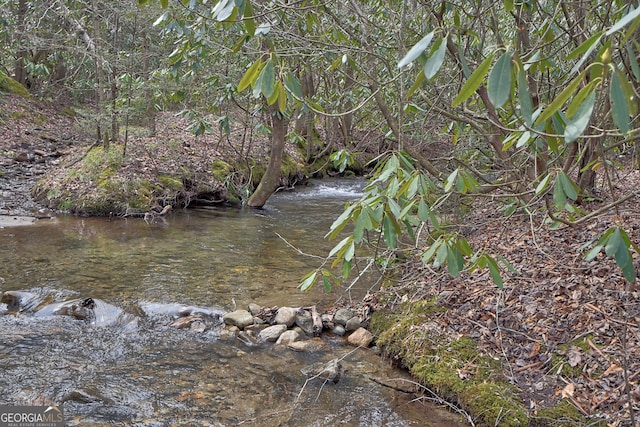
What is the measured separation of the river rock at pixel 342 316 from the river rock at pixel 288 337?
49 centimetres

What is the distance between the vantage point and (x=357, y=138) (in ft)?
61.5

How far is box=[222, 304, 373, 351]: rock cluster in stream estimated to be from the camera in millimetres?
4688

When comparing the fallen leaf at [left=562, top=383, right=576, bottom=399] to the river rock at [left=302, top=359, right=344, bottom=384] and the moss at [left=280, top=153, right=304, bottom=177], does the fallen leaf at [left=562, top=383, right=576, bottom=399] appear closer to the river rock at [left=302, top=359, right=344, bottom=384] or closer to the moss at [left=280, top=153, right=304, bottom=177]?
the river rock at [left=302, top=359, right=344, bottom=384]

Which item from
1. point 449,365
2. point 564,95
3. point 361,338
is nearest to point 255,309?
point 361,338

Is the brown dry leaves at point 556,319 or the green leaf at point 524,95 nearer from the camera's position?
the green leaf at point 524,95

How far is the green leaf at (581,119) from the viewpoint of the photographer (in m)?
1.13

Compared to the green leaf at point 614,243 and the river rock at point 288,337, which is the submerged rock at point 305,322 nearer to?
the river rock at point 288,337

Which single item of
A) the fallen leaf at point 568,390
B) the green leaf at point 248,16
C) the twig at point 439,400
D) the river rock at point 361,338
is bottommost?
the river rock at point 361,338

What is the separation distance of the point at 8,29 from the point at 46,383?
35.9 ft

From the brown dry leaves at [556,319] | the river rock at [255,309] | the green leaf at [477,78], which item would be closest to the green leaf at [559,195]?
the green leaf at [477,78]

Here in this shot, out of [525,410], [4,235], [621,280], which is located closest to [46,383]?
[525,410]

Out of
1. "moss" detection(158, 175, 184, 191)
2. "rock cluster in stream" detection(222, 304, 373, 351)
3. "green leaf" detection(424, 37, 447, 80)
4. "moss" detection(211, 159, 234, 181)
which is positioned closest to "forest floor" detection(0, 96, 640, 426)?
"rock cluster in stream" detection(222, 304, 373, 351)

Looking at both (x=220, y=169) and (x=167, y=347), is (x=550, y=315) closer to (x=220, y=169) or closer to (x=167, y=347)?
(x=167, y=347)

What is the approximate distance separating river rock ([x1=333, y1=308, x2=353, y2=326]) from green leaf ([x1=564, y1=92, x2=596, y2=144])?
160 inches
